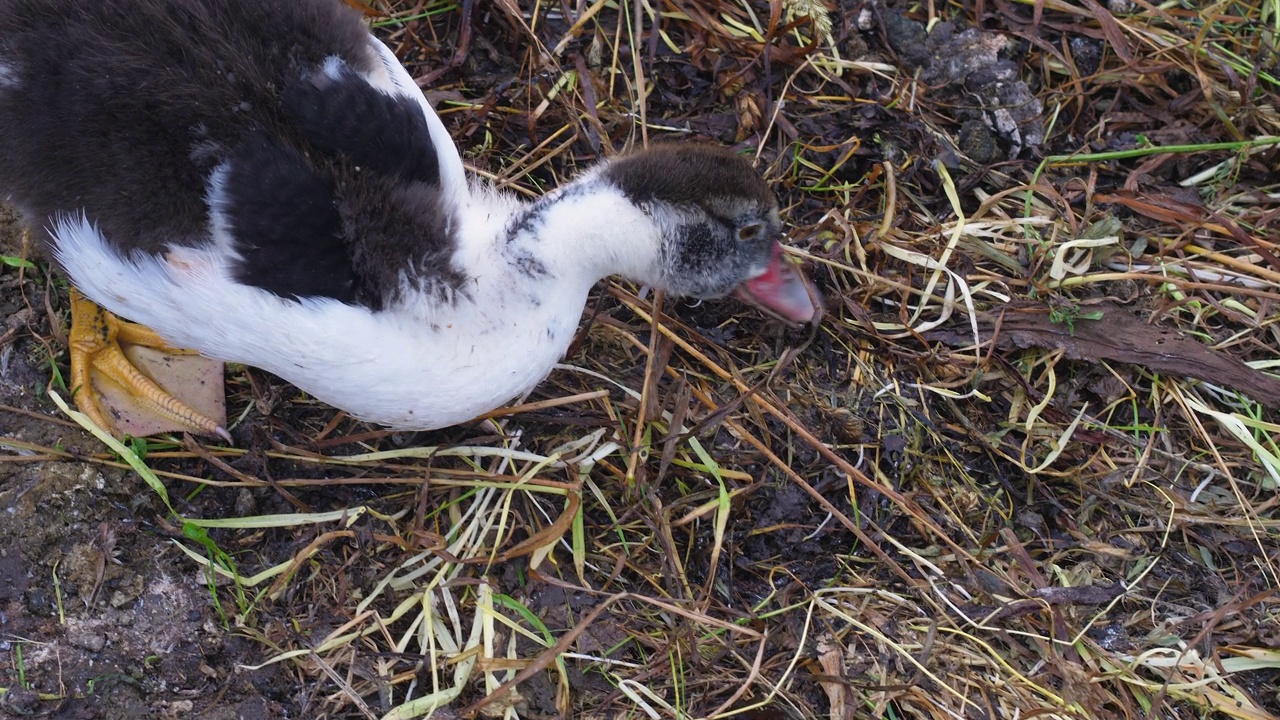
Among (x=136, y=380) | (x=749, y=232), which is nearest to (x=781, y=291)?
(x=749, y=232)

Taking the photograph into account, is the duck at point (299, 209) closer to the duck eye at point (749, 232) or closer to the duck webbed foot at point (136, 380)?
the duck eye at point (749, 232)

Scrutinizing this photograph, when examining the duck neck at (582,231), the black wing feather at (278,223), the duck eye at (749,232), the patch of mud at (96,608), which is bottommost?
the patch of mud at (96,608)

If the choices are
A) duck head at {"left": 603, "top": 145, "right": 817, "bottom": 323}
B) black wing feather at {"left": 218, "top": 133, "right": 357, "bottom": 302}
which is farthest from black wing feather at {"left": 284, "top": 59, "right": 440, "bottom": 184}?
duck head at {"left": 603, "top": 145, "right": 817, "bottom": 323}

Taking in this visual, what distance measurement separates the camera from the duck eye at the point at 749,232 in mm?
2614

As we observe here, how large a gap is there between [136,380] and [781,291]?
2066 mm

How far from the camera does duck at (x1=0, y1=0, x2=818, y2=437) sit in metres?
2.28

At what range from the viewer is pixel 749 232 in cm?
264

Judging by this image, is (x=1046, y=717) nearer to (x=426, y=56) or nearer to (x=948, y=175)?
(x=948, y=175)

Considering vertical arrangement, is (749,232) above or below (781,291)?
above

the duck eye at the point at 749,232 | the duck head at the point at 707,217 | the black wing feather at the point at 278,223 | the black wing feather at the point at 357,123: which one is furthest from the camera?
the duck eye at the point at 749,232

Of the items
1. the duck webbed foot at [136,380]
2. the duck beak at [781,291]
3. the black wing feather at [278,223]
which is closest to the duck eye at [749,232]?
the duck beak at [781,291]

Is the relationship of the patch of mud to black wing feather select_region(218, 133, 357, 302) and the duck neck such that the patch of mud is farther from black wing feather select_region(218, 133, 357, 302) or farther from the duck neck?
the duck neck

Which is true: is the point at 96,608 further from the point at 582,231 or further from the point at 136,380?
the point at 582,231

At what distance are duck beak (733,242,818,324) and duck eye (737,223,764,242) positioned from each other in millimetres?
135
